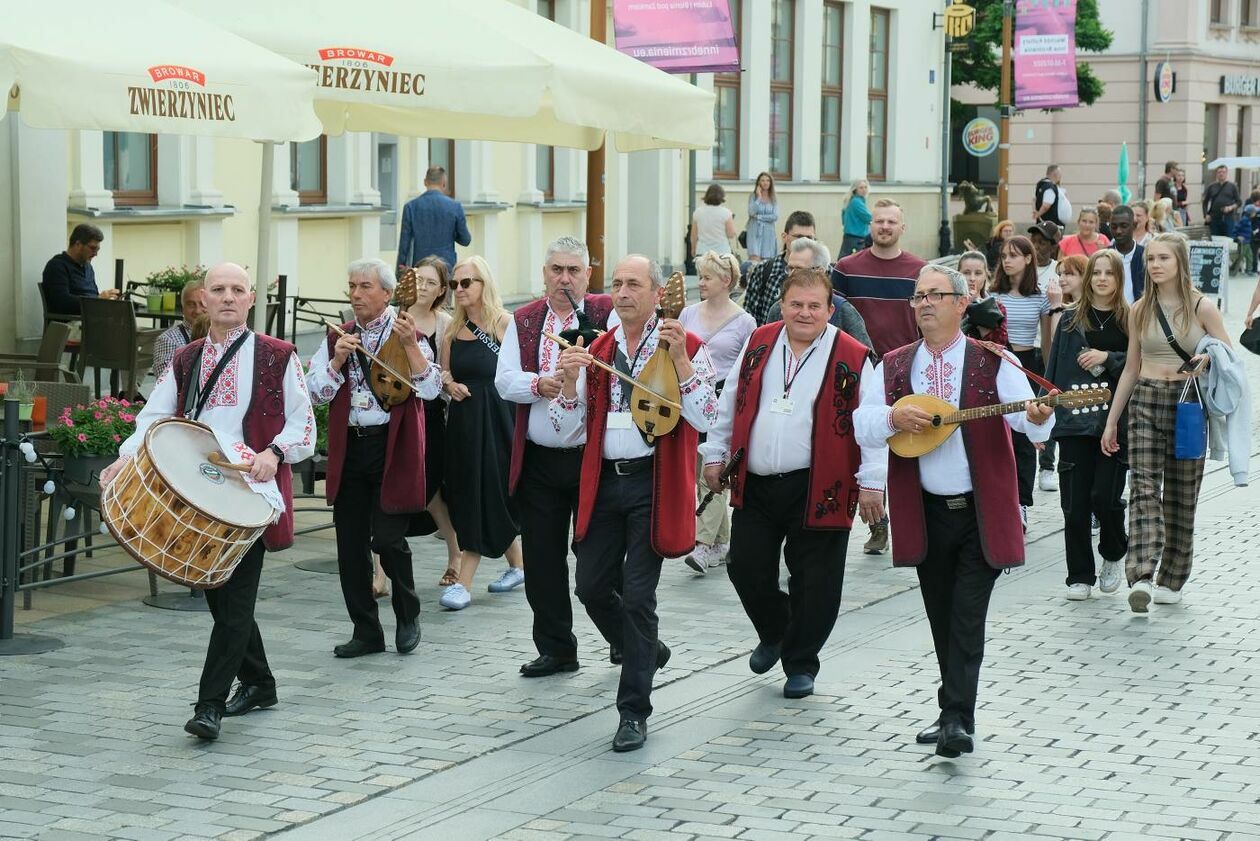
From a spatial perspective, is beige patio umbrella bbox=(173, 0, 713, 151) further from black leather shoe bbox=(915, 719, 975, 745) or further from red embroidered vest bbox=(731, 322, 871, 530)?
black leather shoe bbox=(915, 719, 975, 745)

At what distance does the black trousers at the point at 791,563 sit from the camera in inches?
311

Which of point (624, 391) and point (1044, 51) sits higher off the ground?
point (1044, 51)

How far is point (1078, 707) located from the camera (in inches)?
310

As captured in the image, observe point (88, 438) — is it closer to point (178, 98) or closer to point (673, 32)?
point (178, 98)

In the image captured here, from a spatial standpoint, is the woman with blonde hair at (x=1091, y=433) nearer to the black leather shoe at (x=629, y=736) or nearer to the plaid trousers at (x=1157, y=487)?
the plaid trousers at (x=1157, y=487)

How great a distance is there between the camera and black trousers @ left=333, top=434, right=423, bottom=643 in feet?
28.2

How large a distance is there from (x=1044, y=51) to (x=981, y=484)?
27014mm

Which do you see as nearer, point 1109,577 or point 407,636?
point 407,636

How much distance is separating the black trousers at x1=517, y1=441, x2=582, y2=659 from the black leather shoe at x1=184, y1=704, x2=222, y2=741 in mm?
1539

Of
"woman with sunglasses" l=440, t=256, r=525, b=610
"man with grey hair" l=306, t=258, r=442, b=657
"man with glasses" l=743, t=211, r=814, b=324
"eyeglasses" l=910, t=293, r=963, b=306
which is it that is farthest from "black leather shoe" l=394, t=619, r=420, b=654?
"man with glasses" l=743, t=211, r=814, b=324

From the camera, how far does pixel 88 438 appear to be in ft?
30.5

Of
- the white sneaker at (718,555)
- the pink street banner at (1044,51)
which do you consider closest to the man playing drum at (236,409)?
the white sneaker at (718,555)

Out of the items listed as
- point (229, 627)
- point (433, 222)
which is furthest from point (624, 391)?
point (433, 222)

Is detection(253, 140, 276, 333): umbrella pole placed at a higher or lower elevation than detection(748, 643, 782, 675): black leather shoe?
higher
